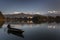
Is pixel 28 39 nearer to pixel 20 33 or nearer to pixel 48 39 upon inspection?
pixel 48 39

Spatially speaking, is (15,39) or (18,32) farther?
(18,32)

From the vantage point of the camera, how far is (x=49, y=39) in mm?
5574

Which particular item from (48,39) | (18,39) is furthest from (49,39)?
(18,39)

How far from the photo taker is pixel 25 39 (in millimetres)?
5430

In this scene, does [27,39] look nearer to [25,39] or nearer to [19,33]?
[25,39]

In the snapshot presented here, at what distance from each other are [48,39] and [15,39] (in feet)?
4.35

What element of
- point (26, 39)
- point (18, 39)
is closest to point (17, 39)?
point (18, 39)

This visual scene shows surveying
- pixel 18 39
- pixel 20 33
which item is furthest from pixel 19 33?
pixel 18 39

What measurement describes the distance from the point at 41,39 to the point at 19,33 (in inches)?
55.7

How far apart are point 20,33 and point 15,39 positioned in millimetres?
1207

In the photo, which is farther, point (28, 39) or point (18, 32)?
point (18, 32)

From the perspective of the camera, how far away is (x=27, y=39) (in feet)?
17.8

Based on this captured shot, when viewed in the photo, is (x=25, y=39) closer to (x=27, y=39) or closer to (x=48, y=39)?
(x=27, y=39)

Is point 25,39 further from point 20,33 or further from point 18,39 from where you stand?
point 20,33
